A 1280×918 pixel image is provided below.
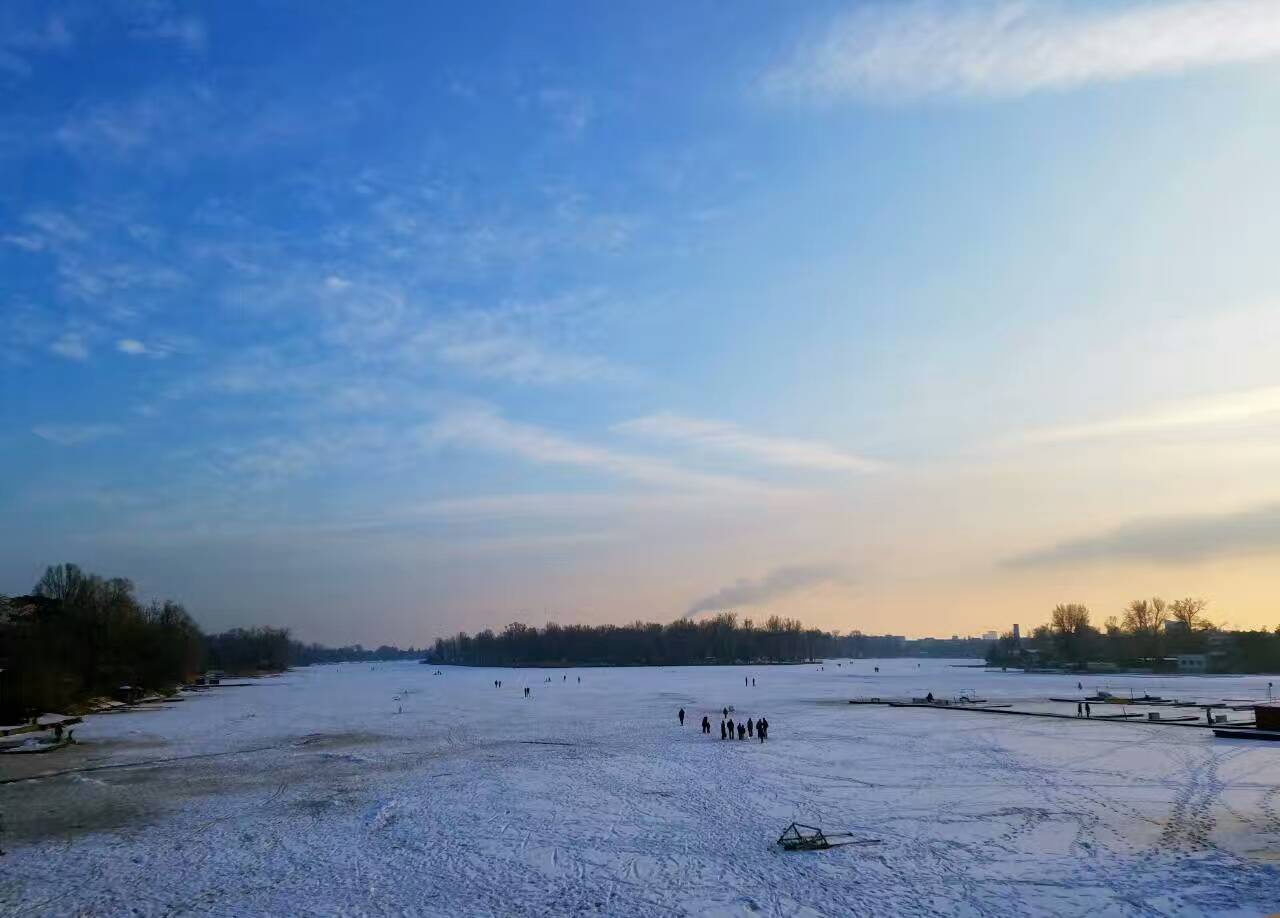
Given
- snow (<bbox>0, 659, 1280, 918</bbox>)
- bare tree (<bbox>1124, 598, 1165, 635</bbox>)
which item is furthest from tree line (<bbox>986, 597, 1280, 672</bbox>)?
snow (<bbox>0, 659, 1280, 918</bbox>)

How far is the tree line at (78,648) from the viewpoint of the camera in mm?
56875

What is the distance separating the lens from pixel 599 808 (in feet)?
78.0

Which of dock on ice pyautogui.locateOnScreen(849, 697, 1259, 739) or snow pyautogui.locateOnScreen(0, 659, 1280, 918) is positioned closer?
snow pyautogui.locateOnScreen(0, 659, 1280, 918)

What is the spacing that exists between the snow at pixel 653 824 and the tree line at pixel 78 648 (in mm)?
21750

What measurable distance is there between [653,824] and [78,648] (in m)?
81.0

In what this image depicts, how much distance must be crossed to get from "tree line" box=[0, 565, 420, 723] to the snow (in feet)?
71.4

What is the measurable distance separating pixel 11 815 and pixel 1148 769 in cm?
3636

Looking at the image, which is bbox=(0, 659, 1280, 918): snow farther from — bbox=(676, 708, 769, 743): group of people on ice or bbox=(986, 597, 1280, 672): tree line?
bbox=(986, 597, 1280, 672): tree line

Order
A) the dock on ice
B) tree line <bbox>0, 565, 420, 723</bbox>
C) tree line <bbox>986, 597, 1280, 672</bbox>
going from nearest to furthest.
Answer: the dock on ice < tree line <bbox>0, 565, 420, 723</bbox> < tree line <bbox>986, 597, 1280, 672</bbox>

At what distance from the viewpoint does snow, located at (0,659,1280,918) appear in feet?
51.5

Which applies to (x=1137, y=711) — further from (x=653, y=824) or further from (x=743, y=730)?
(x=653, y=824)

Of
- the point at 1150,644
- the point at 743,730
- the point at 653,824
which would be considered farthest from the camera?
the point at 1150,644

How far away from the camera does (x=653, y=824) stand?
71.1ft

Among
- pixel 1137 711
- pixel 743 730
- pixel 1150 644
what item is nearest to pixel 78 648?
pixel 743 730
